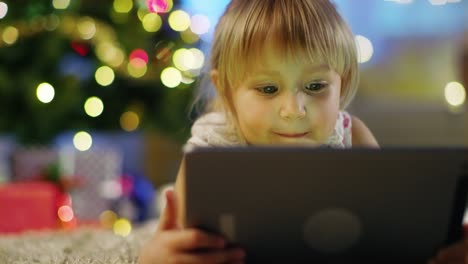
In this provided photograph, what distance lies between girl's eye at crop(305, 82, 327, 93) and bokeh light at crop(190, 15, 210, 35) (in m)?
1.24

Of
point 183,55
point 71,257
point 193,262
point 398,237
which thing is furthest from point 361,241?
point 183,55

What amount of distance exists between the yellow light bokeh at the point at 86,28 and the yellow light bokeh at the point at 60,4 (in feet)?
0.19

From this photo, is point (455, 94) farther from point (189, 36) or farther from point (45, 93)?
point (45, 93)

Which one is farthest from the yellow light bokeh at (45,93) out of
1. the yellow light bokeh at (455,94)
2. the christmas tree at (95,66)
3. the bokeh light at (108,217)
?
the yellow light bokeh at (455,94)

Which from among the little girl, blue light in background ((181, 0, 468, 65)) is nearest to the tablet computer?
the little girl

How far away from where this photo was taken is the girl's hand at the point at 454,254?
2.23 ft

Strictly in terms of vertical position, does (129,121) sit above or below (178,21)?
below

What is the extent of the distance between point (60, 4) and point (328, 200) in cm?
151

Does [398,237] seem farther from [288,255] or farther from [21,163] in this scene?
[21,163]

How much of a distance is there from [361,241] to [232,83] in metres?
0.34

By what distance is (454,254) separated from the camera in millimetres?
681

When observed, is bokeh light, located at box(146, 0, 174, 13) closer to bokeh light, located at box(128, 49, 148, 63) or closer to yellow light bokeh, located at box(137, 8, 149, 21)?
yellow light bokeh, located at box(137, 8, 149, 21)

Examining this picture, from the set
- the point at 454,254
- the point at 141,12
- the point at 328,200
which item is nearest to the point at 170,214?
the point at 328,200

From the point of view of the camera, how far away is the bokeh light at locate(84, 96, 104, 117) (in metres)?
2.03
